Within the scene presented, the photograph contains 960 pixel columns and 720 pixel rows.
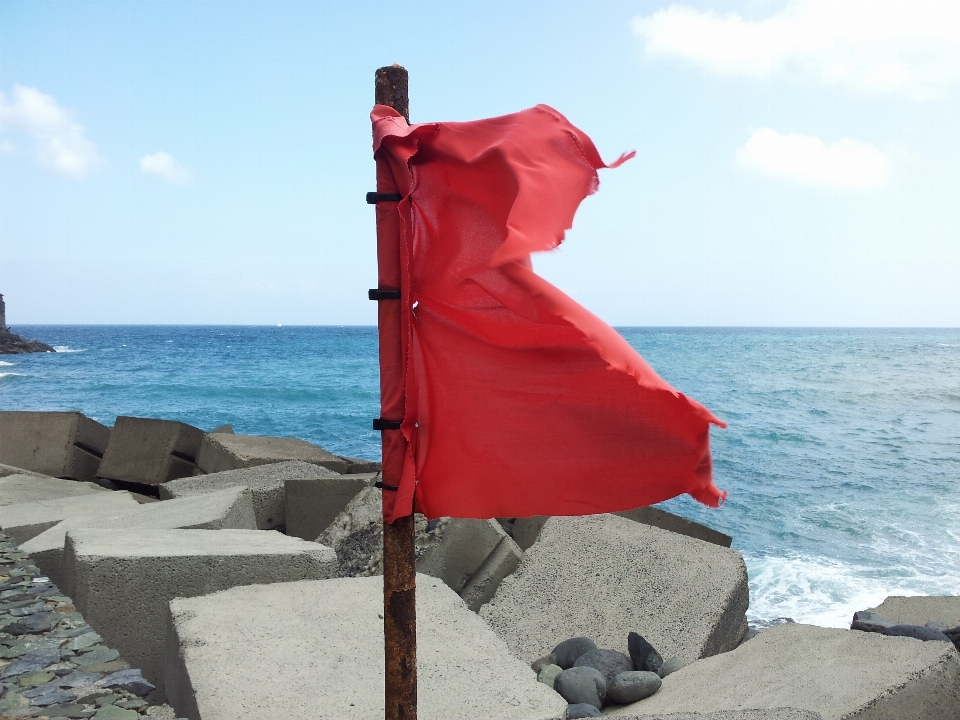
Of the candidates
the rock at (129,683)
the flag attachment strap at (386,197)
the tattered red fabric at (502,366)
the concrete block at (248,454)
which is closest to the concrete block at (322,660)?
the rock at (129,683)

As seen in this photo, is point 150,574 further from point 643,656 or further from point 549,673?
point 643,656

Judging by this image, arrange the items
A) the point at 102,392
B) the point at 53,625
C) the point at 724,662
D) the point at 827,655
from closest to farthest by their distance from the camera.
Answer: the point at 53,625
the point at 827,655
the point at 724,662
the point at 102,392

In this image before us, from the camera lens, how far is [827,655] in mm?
3092

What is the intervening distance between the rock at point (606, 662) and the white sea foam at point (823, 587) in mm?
3589

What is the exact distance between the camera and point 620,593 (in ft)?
14.0

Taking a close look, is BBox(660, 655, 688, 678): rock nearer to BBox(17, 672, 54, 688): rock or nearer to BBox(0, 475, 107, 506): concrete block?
BBox(17, 672, 54, 688): rock

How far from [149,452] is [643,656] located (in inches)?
236

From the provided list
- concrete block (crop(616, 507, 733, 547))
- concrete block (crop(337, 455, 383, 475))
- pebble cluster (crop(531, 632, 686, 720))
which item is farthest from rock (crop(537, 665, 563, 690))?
concrete block (crop(337, 455, 383, 475))

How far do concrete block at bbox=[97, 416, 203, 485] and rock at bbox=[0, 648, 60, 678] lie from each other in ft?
18.0

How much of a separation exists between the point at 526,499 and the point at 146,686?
1446 mm

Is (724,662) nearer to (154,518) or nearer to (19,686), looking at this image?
(19,686)

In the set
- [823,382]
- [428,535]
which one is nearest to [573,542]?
[428,535]

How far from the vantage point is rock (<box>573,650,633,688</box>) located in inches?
140

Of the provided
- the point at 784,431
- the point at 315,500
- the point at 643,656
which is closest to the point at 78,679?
the point at 643,656
